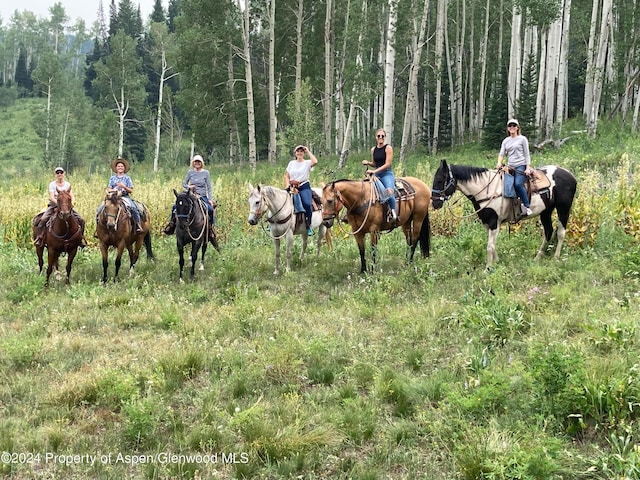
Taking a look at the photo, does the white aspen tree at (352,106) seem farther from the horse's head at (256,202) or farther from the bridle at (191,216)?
the horse's head at (256,202)

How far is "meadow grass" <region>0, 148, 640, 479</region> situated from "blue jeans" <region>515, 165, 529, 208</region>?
A: 1127mm

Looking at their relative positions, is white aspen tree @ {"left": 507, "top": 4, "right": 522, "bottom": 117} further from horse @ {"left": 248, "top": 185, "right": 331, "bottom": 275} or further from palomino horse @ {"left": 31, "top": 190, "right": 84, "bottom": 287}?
palomino horse @ {"left": 31, "top": 190, "right": 84, "bottom": 287}

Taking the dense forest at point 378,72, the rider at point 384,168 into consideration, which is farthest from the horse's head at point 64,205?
the dense forest at point 378,72

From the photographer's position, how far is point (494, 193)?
8625mm

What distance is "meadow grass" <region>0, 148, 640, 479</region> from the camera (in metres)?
3.85

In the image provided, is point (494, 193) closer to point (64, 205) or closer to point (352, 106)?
point (64, 205)

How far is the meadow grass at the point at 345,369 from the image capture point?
151 inches

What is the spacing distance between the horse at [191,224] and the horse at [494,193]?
478 cm

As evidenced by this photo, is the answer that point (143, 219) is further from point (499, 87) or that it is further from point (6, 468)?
point (499, 87)

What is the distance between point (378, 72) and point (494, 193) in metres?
24.8

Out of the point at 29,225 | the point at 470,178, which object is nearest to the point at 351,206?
the point at 470,178

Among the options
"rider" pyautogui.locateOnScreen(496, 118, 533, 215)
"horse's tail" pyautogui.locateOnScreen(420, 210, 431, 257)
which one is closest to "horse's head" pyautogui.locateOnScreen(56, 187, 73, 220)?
"horse's tail" pyautogui.locateOnScreen(420, 210, 431, 257)

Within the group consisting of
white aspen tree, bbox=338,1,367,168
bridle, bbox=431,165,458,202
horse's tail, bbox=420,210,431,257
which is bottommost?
horse's tail, bbox=420,210,431,257

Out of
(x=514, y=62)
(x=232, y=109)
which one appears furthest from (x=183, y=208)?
(x=232, y=109)
